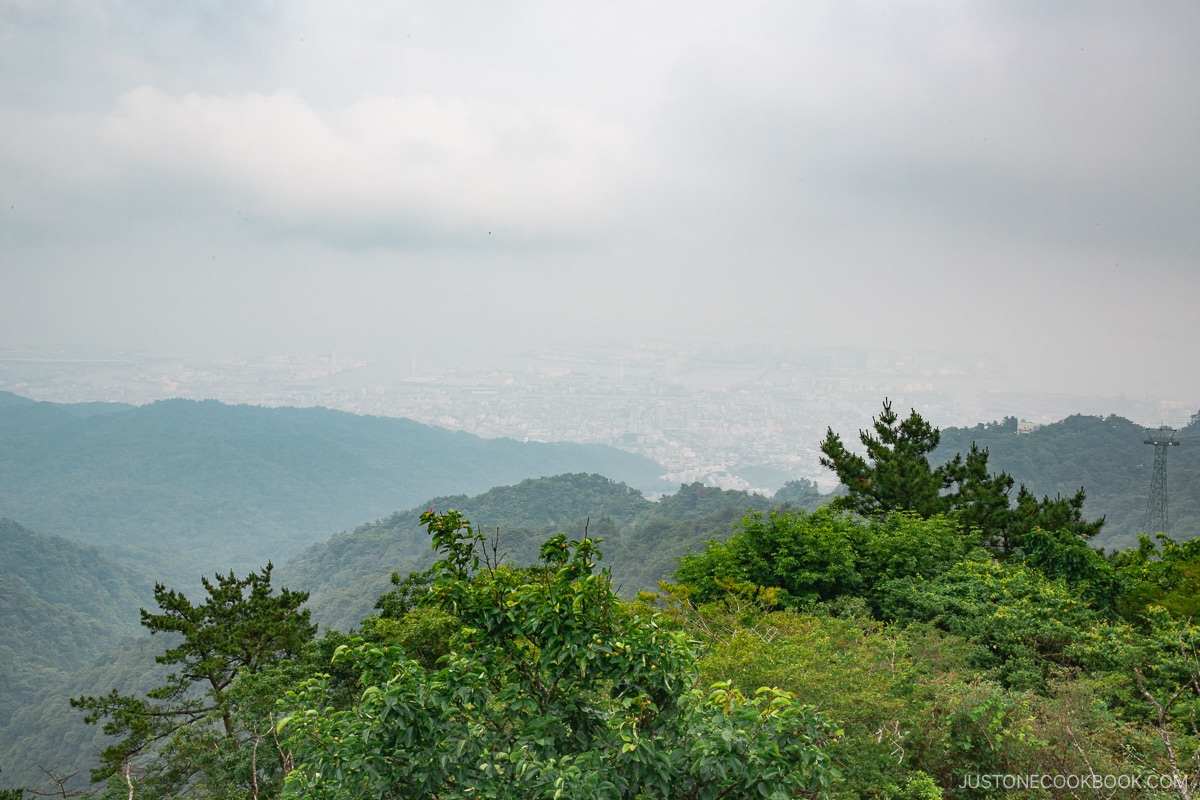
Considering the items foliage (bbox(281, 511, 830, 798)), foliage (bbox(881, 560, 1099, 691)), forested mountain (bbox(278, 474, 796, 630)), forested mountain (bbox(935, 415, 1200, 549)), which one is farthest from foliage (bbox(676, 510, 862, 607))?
forested mountain (bbox(935, 415, 1200, 549))

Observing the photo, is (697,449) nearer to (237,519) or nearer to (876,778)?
(237,519)

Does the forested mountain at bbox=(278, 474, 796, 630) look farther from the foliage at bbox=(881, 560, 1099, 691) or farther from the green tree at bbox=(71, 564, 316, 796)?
the foliage at bbox=(881, 560, 1099, 691)

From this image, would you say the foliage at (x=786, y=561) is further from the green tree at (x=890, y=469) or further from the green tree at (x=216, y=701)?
the green tree at (x=216, y=701)

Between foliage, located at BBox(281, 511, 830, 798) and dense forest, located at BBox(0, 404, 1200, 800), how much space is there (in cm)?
1

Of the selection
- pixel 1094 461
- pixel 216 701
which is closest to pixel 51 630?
pixel 216 701

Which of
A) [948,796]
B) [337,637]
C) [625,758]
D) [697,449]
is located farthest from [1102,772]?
[697,449]

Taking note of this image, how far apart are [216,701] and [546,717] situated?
47.1ft

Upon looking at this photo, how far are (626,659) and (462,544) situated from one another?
1143 mm

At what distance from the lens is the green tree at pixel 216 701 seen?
11.2m

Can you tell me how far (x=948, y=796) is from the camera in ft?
21.1

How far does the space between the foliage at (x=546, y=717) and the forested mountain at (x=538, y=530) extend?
63141mm

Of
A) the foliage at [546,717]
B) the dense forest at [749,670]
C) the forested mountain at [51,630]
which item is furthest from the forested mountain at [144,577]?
the foliage at [546,717]

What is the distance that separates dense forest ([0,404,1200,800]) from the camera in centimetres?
358

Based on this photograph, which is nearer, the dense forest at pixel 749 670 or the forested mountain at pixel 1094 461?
→ the dense forest at pixel 749 670
